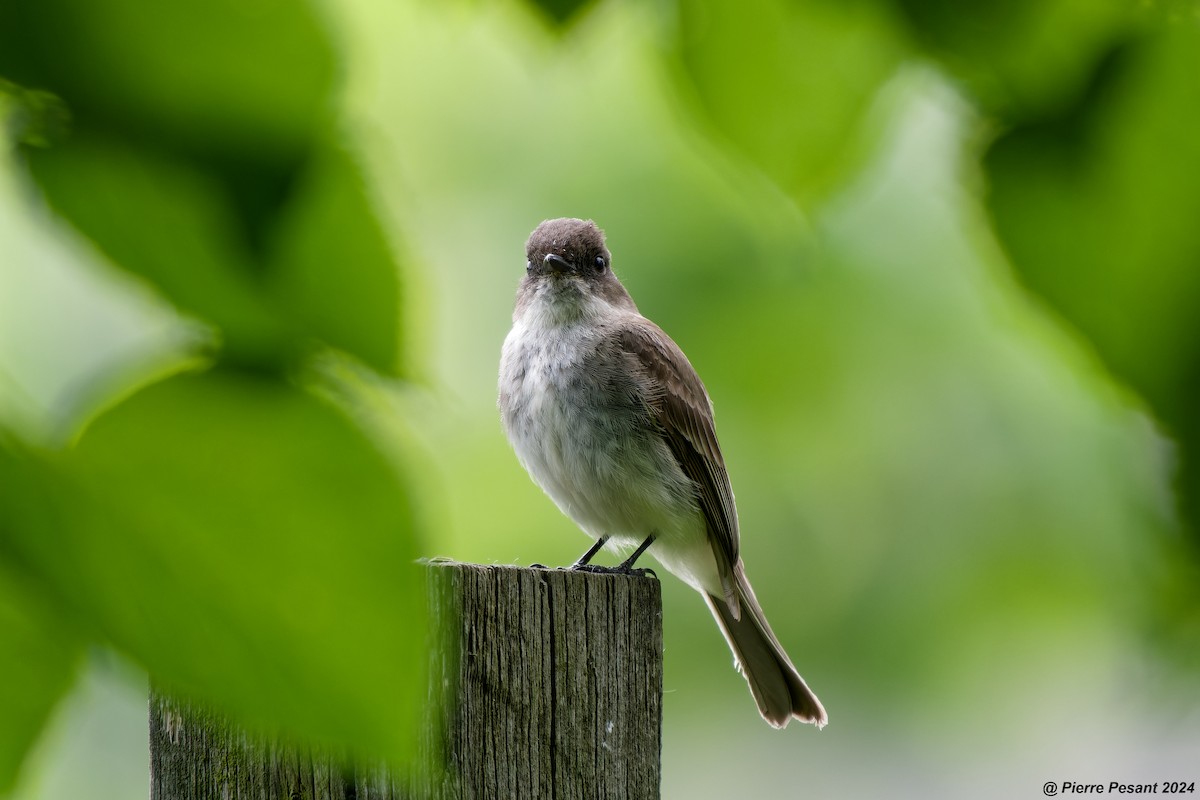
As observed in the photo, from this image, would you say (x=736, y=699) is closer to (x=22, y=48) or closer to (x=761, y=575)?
(x=761, y=575)

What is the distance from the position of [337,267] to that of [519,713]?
1909mm

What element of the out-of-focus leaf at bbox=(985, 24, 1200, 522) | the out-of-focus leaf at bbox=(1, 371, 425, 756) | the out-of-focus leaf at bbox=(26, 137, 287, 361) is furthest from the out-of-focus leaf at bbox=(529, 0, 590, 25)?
the out-of-focus leaf at bbox=(1, 371, 425, 756)

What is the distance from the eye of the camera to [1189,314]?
41.9 inches

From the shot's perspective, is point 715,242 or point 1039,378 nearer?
point 1039,378

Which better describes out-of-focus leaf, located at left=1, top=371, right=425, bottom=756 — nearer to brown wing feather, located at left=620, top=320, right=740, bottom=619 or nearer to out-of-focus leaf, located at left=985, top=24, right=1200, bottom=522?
out-of-focus leaf, located at left=985, top=24, right=1200, bottom=522

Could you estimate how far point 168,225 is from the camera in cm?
95

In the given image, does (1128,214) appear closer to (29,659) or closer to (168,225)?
(168,225)

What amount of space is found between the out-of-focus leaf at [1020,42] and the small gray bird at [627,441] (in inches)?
150

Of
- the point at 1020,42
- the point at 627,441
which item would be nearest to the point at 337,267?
the point at 1020,42

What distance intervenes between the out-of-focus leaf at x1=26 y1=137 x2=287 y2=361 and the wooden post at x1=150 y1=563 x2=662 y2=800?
1460 millimetres

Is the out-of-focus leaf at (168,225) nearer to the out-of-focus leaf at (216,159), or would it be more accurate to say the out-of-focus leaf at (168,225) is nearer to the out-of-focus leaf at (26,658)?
the out-of-focus leaf at (216,159)

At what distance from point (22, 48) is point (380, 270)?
1.05 feet

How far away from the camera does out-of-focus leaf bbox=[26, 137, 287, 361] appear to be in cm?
91

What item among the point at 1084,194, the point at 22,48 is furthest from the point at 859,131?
the point at 22,48
